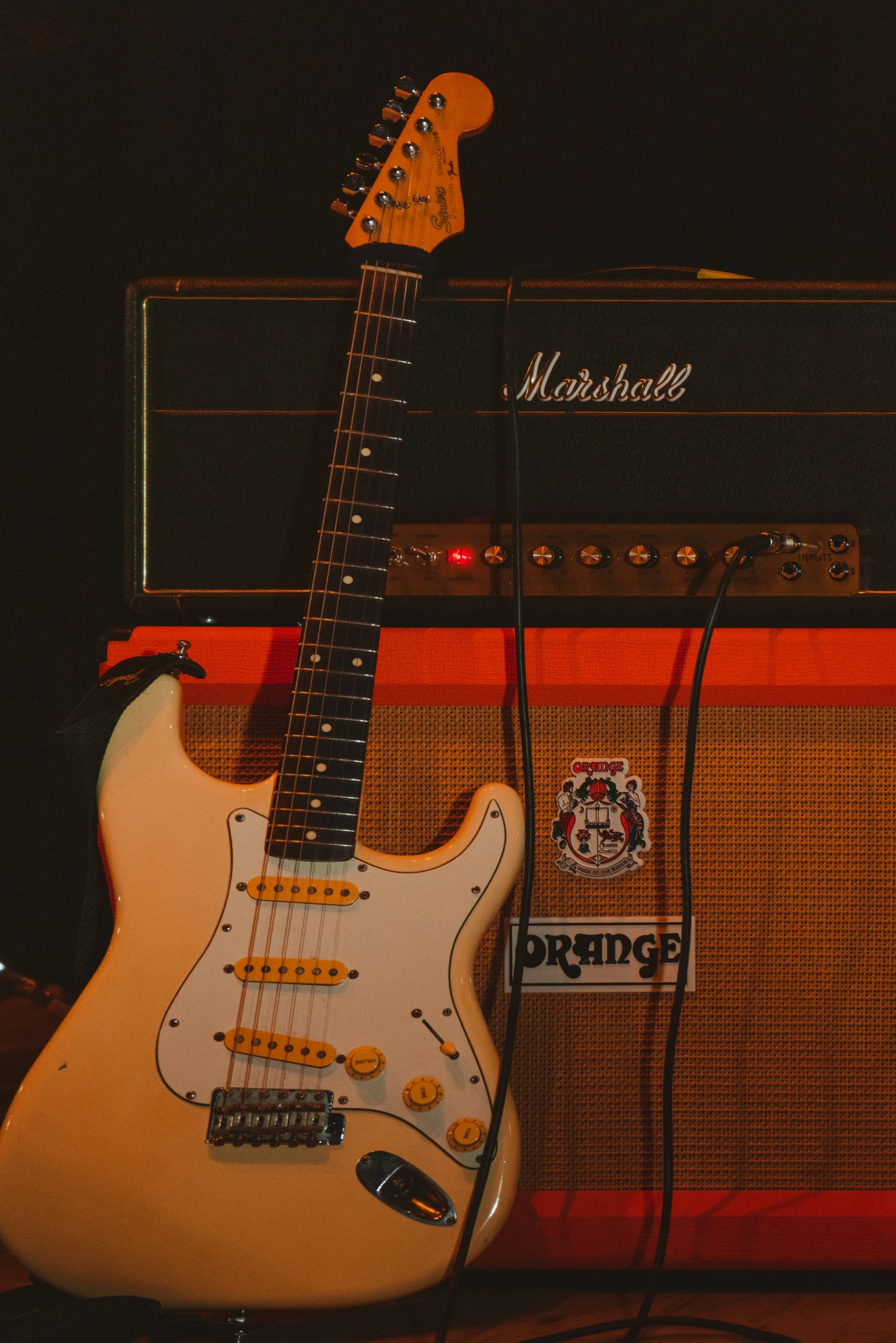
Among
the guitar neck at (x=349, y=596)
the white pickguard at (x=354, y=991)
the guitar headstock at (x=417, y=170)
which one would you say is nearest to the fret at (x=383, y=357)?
the guitar neck at (x=349, y=596)

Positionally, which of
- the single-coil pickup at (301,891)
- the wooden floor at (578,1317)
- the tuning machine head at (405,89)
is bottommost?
the wooden floor at (578,1317)

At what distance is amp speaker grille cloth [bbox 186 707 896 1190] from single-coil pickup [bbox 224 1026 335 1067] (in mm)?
150

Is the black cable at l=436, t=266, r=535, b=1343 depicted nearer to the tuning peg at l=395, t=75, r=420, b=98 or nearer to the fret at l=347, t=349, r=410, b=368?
the fret at l=347, t=349, r=410, b=368

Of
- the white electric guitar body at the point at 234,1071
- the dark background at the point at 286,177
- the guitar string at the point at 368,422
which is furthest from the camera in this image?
the dark background at the point at 286,177

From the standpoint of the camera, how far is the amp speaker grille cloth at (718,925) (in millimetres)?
735

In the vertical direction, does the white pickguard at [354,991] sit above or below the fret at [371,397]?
below

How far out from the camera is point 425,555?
0.75m

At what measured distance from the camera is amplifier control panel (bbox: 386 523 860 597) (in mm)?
742

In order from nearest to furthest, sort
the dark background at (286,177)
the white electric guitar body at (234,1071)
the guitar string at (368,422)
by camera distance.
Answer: the white electric guitar body at (234,1071), the guitar string at (368,422), the dark background at (286,177)

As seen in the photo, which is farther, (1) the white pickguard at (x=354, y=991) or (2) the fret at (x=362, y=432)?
(2) the fret at (x=362, y=432)

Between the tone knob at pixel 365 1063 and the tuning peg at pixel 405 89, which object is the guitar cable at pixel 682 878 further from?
the tuning peg at pixel 405 89

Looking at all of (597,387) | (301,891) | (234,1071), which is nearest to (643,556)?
(597,387)

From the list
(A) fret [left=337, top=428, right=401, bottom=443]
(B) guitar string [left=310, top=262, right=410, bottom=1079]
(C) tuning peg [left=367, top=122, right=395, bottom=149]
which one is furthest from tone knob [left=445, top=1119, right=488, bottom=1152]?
(C) tuning peg [left=367, top=122, right=395, bottom=149]

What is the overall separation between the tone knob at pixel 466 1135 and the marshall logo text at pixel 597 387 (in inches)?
21.3
